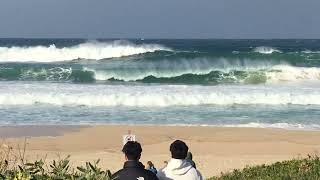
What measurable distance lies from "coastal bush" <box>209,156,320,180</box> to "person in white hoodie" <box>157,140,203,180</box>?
1.47 meters

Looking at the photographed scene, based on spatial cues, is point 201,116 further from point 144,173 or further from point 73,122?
point 144,173

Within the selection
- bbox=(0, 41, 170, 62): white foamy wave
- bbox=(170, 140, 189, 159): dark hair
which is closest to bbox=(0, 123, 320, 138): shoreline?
bbox=(170, 140, 189, 159): dark hair

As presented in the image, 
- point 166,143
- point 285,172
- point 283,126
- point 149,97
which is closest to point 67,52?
point 149,97

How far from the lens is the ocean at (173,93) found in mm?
16391

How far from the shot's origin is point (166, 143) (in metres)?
12.5

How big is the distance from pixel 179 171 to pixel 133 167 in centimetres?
52

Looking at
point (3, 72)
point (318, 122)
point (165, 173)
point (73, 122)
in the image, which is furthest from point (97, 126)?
point (3, 72)

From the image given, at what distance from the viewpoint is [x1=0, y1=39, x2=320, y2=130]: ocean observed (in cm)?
1639

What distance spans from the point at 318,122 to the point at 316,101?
4.89m

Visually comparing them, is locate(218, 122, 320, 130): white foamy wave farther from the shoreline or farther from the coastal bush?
the coastal bush

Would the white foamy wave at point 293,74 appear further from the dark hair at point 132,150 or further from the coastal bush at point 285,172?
the dark hair at point 132,150

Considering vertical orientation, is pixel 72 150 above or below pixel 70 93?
below

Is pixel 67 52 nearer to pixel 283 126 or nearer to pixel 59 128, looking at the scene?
pixel 59 128

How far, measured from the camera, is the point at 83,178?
3152 millimetres
